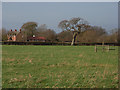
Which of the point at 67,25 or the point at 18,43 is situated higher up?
the point at 67,25

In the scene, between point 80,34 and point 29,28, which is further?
point 80,34

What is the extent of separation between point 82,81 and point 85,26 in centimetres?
5484

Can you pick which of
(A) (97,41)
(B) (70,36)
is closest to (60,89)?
(A) (97,41)

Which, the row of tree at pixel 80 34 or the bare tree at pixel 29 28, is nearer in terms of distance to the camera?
the bare tree at pixel 29 28

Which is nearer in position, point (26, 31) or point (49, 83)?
point (49, 83)

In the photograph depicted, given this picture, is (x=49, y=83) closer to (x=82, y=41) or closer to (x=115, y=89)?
(x=115, y=89)

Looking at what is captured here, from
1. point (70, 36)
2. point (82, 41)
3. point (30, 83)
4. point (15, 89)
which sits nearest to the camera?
point (15, 89)

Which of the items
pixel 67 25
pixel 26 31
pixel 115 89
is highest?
pixel 67 25

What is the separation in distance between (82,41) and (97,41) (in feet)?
15.2

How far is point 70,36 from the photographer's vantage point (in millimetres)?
63219

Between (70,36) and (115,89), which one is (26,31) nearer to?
(115,89)

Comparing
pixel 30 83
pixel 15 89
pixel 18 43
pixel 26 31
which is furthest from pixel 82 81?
pixel 18 43

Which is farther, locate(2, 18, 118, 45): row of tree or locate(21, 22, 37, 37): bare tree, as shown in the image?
locate(2, 18, 118, 45): row of tree

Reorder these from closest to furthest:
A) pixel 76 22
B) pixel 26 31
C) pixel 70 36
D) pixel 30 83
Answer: pixel 30 83, pixel 26 31, pixel 76 22, pixel 70 36
